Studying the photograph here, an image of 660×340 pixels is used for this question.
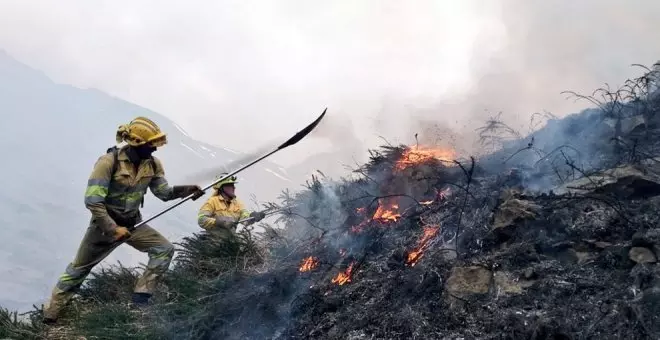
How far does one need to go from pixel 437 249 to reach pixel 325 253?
1391 millimetres

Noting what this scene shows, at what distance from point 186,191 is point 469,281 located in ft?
11.7

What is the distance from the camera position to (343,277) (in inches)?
201

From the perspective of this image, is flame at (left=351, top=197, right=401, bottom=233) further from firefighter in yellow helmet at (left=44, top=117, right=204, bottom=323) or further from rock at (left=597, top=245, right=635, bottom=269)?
rock at (left=597, top=245, right=635, bottom=269)

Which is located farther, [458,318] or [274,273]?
[274,273]

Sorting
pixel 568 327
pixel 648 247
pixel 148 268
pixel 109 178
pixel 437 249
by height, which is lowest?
pixel 568 327

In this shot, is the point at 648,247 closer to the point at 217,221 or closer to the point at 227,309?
the point at 227,309

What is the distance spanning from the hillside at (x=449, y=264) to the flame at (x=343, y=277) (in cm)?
2

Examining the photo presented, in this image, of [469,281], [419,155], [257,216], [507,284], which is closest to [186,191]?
[257,216]

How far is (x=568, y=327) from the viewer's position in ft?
10.6

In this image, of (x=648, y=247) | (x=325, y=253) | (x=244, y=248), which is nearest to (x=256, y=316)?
(x=325, y=253)

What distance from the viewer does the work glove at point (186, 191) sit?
6164 millimetres

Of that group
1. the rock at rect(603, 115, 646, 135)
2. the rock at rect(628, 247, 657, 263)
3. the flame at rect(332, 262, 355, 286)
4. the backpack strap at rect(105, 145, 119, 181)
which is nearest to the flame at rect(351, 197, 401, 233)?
the flame at rect(332, 262, 355, 286)

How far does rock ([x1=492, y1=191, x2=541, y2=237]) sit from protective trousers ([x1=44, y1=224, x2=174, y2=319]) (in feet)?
12.3

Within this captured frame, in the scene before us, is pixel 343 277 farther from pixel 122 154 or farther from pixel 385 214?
pixel 122 154
